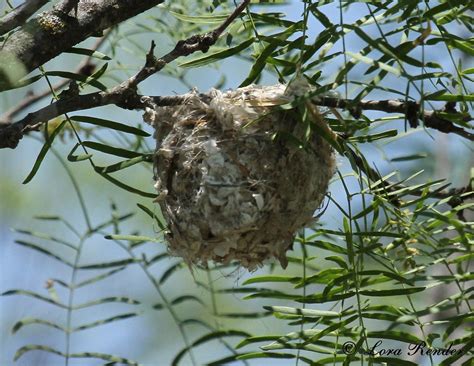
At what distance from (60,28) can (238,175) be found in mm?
580

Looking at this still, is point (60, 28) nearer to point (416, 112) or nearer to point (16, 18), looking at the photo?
point (16, 18)

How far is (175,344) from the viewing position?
579cm

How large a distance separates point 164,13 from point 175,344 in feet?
9.37

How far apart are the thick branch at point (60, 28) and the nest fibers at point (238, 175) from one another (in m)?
0.30

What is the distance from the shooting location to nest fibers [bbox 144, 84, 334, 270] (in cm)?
227

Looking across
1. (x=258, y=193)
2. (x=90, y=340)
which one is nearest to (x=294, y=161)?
(x=258, y=193)

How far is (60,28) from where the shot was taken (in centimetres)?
217

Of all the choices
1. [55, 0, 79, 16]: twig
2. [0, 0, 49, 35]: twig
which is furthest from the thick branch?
[0, 0, 49, 35]: twig

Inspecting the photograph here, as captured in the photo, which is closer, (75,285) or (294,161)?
(294,161)

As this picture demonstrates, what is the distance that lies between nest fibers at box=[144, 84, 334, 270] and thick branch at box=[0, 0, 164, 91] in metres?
0.30

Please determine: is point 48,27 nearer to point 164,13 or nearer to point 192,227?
point 192,227

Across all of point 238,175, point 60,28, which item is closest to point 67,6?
point 60,28

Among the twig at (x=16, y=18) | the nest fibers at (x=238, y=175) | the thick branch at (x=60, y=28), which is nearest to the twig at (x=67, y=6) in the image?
the thick branch at (x=60, y=28)

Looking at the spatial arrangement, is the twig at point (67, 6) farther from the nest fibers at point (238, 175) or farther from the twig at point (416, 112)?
the twig at point (416, 112)
